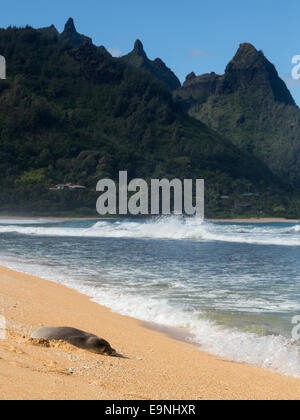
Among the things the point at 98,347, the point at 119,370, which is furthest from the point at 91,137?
the point at 119,370

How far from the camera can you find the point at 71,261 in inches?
668

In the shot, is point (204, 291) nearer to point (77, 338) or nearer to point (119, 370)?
point (77, 338)

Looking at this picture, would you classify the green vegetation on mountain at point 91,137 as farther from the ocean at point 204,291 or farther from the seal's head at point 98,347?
the seal's head at point 98,347

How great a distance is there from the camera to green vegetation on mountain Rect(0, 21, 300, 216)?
99062 millimetres

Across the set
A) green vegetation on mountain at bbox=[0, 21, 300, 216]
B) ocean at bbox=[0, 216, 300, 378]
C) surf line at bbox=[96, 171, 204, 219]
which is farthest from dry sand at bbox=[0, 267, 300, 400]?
surf line at bbox=[96, 171, 204, 219]

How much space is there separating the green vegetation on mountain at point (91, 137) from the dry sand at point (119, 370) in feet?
265

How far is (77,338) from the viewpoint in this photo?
5.71 metres

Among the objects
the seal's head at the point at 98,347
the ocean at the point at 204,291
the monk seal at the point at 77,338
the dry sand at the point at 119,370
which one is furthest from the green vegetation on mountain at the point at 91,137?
the seal's head at the point at 98,347

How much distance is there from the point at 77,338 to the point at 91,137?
111410 millimetres

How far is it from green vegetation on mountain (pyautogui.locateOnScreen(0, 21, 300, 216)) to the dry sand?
8064cm

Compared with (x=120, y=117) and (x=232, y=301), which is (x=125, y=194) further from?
(x=232, y=301)

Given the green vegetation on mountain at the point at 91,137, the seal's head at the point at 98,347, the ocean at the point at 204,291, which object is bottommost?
the ocean at the point at 204,291

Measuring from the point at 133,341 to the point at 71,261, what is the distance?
10544 mm

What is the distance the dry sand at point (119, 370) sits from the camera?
371cm
